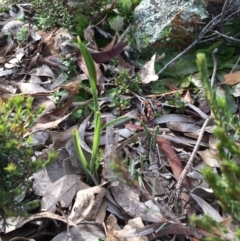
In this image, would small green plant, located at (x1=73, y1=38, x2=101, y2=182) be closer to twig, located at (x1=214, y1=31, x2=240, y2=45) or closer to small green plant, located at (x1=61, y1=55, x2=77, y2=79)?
small green plant, located at (x1=61, y1=55, x2=77, y2=79)

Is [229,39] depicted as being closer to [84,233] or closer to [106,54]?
[106,54]

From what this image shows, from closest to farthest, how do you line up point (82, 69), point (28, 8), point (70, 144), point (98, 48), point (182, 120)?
point (70, 144)
point (182, 120)
point (82, 69)
point (98, 48)
point (28, 8)

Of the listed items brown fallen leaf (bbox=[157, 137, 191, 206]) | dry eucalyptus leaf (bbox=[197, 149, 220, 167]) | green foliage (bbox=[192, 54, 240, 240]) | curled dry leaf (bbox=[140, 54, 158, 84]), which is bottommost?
dry eucalyptus leaf (bbox=[197, 149, 220, 167])

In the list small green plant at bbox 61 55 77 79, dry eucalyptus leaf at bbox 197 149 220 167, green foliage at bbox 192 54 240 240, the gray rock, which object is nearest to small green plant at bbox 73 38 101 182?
dry eucalyptus leaf at bbox 197 149 220 167

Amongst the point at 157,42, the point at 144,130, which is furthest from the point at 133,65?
the point at 144,130

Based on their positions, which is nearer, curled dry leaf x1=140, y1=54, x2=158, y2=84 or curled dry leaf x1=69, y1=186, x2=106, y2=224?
curled dry leaf x1=69, y1=186, x2=106, y2=224

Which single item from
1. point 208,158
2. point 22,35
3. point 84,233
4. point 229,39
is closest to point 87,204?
point 84,233

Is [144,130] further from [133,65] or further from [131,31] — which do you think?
[131,31]
